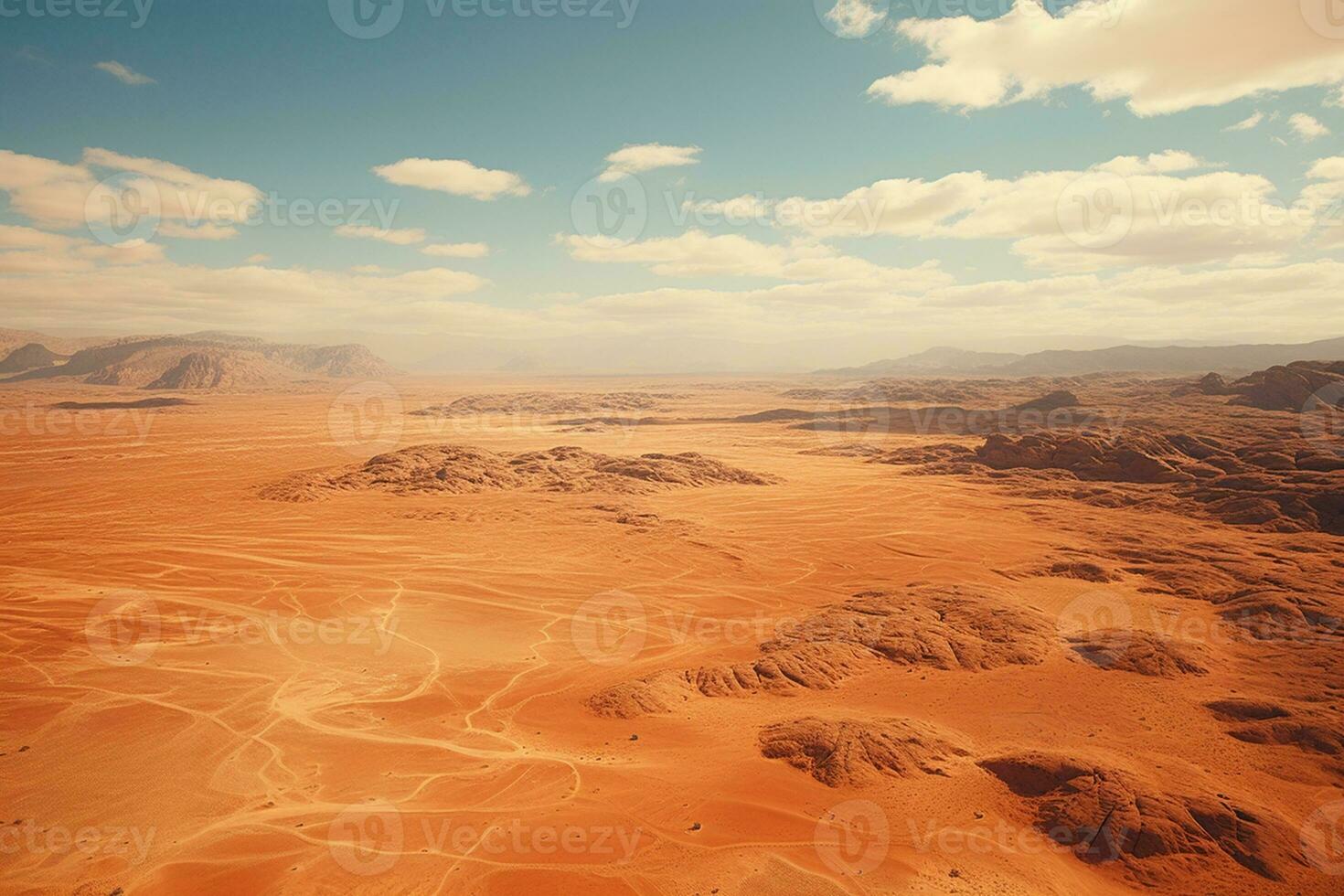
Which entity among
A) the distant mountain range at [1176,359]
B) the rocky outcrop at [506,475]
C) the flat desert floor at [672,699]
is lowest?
the flat desert floor at [672,699]

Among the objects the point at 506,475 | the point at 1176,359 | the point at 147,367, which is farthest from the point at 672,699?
the point at 1176,359

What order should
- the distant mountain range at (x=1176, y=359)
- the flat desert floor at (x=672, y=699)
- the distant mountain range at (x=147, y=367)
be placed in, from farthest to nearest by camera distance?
the distant mountain range at (x=1176, y=359), the distant mountain range at (x=147, y=367), the flat desert floor at (x=672, y=699)

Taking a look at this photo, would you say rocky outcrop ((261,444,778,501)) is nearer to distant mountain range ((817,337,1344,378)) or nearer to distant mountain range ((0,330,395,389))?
distant mountain range ((0,330,395,389))

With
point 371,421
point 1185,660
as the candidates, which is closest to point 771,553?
point 1185,660

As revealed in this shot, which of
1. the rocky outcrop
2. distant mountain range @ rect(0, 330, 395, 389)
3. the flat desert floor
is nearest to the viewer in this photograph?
the flat desert floor

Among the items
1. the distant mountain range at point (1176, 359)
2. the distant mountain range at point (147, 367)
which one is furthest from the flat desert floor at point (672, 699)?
the distant mountain range at point (1176, 359)

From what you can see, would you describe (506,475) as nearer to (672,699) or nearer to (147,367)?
(672,699)

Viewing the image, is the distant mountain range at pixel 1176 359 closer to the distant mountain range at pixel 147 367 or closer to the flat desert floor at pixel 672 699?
the flat desert floor at pixel 672 699

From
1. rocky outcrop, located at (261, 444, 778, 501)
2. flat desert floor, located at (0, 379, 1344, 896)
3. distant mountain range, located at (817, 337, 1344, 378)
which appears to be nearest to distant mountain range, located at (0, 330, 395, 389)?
rocky outcrop, located at (261, 444, 778, 501)
